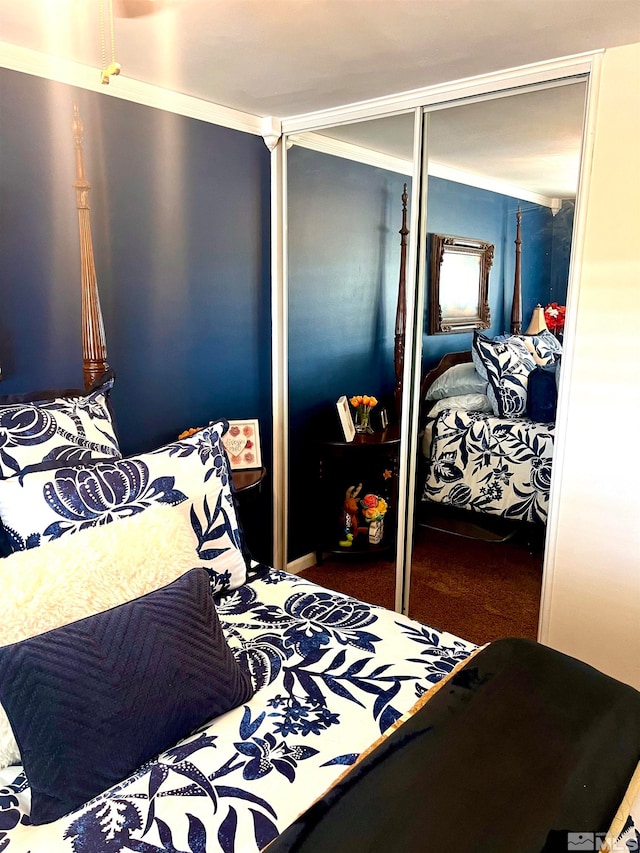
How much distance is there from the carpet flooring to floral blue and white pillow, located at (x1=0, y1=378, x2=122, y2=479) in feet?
4.97

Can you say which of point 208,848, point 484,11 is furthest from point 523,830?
point 484,11

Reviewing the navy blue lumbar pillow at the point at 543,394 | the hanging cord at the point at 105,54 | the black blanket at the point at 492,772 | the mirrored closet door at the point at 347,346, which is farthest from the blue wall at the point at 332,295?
the black blanket at the point at 492,772

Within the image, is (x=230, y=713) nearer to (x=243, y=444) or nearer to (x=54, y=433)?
(x=54, y=433)

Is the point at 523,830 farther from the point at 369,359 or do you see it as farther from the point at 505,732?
the point at 369,359

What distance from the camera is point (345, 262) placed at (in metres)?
3.00

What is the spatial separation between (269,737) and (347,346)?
6.63 feet

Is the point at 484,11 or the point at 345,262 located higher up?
the point at 484,11

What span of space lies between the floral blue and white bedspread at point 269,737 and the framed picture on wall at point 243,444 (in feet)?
3.79

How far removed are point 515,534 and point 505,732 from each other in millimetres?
1391

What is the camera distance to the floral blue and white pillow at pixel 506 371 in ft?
8.11

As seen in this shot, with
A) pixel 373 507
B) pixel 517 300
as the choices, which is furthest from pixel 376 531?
pixel 517 300

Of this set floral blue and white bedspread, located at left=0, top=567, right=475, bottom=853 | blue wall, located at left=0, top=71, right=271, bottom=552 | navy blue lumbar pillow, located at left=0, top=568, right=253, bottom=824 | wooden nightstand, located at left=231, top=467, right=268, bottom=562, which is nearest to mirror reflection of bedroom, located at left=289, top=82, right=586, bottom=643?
blue wall, located at left=0, top=71, right=271, bottom=552

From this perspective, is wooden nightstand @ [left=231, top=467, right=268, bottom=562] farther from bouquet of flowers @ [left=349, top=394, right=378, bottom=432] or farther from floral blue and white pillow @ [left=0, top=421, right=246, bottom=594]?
bouquet of flowers @ [left=349, top=394, right=378, bottom=432]

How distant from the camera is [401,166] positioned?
271 cm
